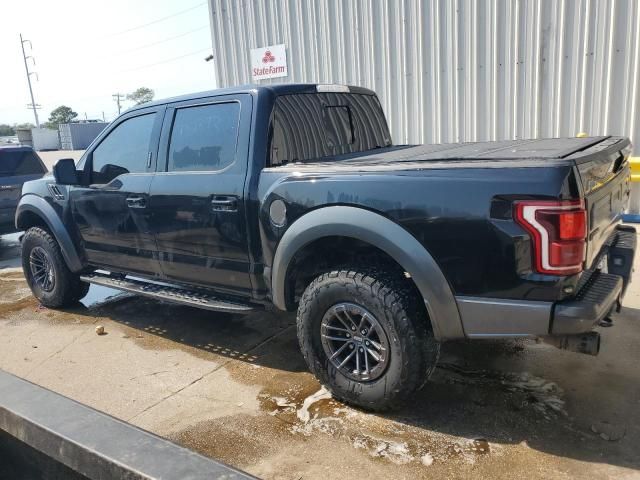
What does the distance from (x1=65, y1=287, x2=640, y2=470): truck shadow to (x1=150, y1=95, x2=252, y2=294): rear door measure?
69 centimetres

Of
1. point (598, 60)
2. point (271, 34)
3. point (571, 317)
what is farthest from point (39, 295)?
point (598, 60)

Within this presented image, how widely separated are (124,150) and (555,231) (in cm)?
349

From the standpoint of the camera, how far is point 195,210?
388 centimetres

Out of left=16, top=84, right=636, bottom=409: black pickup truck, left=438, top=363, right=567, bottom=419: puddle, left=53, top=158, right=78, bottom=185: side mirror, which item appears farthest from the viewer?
left=53, top=158, right=78, bottom=185: side mirror

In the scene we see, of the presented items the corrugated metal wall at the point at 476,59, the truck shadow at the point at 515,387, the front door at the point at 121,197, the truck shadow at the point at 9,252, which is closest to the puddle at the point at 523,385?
the truck shadow at the point at 515,387

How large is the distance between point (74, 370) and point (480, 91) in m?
6.29

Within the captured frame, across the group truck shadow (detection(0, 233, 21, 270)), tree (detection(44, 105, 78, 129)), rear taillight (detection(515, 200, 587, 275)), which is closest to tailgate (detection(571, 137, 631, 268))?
rear taillight (detection(515, 200, 587, 275))

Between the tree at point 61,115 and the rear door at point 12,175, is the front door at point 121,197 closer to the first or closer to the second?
the rear door at point 12,175

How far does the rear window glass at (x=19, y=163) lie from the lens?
27.4 feet

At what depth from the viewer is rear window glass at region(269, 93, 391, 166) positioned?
373 cm

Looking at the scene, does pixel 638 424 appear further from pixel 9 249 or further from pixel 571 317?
pixel 9 249

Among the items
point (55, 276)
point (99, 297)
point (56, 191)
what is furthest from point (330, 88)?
point (99, 297)

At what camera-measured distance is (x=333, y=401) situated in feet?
11.1

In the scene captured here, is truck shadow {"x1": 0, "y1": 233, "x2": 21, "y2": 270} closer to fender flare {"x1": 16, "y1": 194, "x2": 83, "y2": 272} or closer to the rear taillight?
fender flare {"x1": 16, "y1": 194, "x2": 83, "y2": 272}
